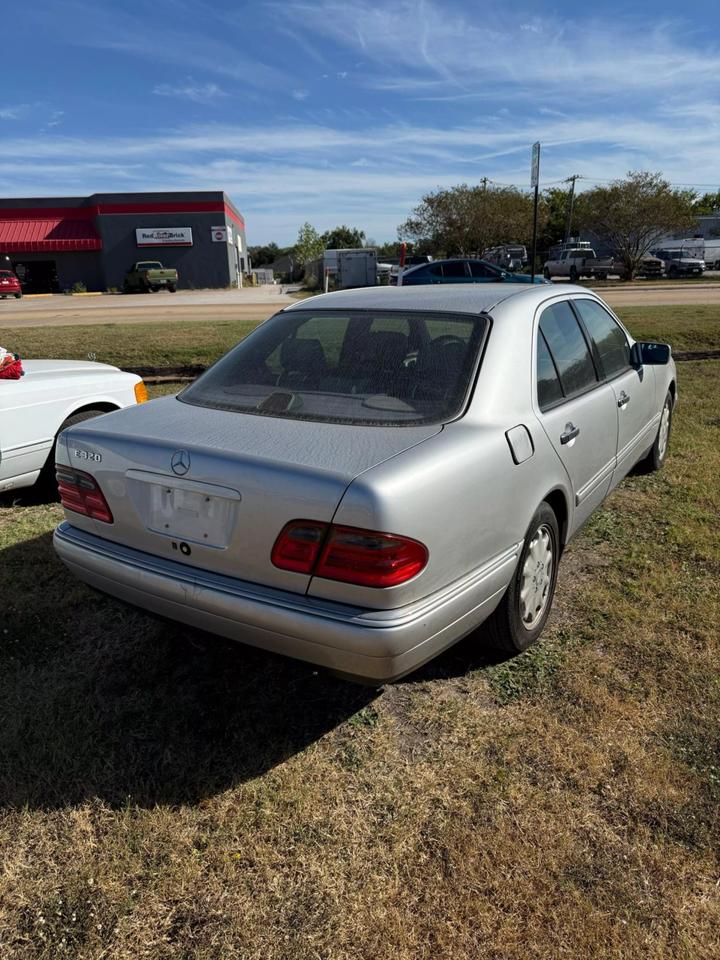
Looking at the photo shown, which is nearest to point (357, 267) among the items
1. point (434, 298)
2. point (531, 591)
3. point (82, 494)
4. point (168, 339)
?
point (168, 339)

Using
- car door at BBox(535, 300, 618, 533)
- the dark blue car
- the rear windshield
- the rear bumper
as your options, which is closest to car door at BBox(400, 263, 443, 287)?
the dark blue car

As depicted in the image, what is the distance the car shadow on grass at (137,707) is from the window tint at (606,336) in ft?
7.65

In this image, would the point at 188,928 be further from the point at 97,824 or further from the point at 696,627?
the point at 696,627

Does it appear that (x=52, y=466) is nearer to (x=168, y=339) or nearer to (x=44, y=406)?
(x=44, y=406)

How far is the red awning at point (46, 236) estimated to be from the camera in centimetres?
4528

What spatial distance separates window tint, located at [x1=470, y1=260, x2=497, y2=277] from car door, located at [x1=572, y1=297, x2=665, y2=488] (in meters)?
19.3

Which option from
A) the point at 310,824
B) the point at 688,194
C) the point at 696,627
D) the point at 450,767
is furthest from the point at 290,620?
the point at 688,194

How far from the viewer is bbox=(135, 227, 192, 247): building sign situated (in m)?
45.8

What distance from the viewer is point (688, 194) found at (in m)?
42.5

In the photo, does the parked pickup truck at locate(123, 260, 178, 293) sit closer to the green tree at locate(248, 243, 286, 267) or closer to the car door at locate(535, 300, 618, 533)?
the car door at locate(535, 300, 618, 533)

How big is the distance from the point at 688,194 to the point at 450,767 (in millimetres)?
47498

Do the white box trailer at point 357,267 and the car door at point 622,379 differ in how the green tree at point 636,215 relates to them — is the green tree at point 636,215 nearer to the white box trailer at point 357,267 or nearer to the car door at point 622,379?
the white box trailer at point 357,267

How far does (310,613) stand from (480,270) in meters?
22.8

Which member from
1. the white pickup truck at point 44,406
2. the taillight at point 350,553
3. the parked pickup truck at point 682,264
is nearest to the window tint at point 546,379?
the taillight at point 350,553
